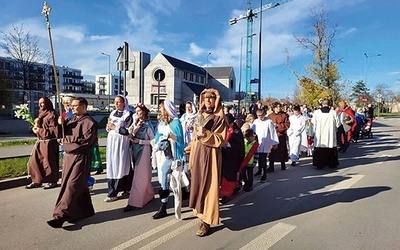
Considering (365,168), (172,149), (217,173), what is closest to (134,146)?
(172,149)

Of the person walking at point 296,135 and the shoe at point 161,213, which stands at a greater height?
the person walking at point 296,135

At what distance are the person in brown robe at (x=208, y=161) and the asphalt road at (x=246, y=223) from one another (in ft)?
1.18

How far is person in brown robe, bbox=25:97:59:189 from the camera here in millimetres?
5723

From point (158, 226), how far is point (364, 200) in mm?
3960

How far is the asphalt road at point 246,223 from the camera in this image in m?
3.85

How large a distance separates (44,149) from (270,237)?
438 cm

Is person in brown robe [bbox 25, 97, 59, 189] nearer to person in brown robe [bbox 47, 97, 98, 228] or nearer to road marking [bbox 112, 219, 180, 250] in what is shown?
person in brown robe [bbox 47, 97, 98, 228]

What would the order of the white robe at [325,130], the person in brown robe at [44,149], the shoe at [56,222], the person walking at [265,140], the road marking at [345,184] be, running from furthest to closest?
the white robe at [325,130] → the person walking at [265,140] → the road marking at [345,184] → the person in brown robe at [44,149] → the shoe at [56,222]

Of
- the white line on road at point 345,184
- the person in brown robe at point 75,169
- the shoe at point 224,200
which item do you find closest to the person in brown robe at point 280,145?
the white line on road at point 345,184

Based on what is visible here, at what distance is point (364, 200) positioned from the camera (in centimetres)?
571

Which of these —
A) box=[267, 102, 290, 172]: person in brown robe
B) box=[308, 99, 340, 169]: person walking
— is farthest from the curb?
box=[308, 99, 340, 169]: person walking

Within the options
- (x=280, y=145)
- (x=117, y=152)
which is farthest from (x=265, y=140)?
(x=117, y=152)

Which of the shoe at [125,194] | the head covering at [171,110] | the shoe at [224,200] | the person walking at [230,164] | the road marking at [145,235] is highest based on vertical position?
the head covering at [171,110]

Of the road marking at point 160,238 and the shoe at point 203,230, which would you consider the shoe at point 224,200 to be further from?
the shoe at point 203,230
